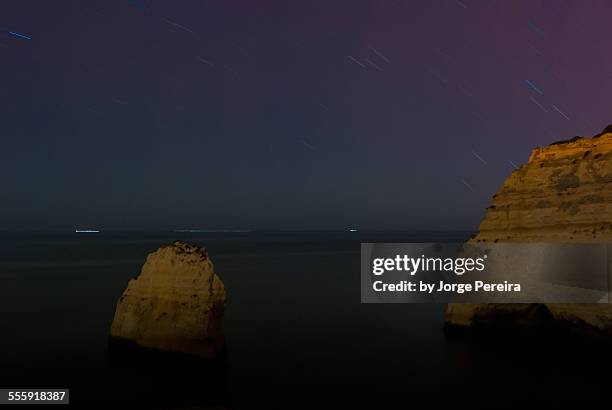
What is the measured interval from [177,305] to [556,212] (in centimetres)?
1868

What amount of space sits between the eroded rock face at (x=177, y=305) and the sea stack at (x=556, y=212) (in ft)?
46.9

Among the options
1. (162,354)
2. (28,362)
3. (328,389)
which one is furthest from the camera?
(28,362)

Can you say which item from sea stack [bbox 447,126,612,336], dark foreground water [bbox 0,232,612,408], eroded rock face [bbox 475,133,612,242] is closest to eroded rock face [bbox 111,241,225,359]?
dark foreground water [bbox 0,232,612,408]

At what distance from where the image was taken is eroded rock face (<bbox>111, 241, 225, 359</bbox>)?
728 inches

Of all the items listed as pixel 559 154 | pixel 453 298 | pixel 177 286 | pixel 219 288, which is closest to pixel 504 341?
pixel 453 298

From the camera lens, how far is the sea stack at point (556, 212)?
71.5 feet

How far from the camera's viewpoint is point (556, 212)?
77.3 ft

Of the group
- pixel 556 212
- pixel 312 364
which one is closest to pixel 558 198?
pixel 556 212

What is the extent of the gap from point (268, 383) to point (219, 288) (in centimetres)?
419

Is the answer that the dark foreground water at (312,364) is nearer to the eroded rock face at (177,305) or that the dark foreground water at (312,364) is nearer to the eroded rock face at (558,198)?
the eroded rock face at (177,305)

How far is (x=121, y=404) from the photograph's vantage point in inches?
608

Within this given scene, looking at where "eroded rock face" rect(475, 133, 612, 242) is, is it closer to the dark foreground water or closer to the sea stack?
the sea stack

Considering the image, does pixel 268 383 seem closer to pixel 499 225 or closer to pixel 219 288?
pixel 219 288

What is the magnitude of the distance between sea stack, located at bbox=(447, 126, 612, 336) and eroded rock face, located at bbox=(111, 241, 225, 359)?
1428 centimetres
